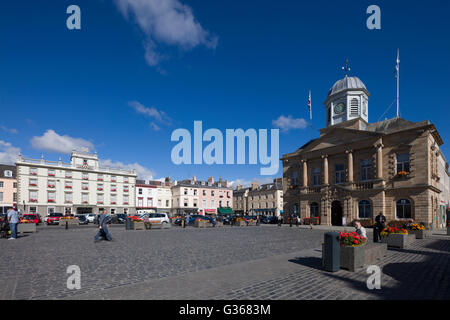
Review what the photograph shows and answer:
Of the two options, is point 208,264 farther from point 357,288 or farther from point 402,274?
point 402,274

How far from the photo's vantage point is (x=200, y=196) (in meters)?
70.9

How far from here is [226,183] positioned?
78375 millimetres

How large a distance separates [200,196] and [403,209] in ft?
164

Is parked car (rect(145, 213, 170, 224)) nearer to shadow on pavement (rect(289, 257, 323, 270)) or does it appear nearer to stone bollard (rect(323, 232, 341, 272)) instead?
shadow on pavement (rect(289, 257, 323, 270))

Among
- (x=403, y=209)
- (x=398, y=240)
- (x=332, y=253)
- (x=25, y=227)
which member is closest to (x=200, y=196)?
(x=403, y=209)

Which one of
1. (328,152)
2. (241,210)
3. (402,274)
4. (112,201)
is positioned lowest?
(241,210)

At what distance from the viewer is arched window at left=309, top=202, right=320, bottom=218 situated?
3672 centimetres

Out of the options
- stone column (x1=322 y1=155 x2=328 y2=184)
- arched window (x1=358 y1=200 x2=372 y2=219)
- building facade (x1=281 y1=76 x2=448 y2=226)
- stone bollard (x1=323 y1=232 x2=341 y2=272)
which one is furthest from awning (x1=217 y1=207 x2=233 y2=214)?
stone bollard (x1=323 y1=232 x2=341 y2=272)

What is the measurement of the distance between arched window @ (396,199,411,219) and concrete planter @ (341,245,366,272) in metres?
25.1

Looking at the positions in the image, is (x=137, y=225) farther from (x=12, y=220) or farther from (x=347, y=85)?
(x=347, y=85)

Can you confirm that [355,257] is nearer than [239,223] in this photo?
Yes

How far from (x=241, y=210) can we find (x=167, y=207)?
79.9 feet

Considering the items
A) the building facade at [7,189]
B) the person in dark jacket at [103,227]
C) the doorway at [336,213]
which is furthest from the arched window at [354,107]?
the building facade at [7,189]
